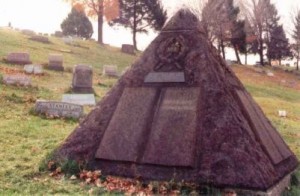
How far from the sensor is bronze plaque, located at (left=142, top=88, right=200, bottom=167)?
20.0ft

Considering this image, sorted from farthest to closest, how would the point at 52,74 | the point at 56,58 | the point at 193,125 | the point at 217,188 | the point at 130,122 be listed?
the point at 56,58 < the point at 52,74 < the point at 130,122 < the point at 193,125 < the point at 217,188

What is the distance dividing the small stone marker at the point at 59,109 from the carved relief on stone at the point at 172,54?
717cm

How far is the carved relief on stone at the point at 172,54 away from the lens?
6895mm

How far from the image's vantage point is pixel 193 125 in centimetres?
627

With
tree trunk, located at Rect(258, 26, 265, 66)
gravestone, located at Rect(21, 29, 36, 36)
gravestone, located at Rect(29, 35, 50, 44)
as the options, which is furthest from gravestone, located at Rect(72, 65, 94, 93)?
tree trunk, located at Rect(258, 26, 265, 66)

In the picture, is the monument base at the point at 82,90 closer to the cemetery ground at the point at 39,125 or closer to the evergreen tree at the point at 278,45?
the cemetery ground at the point at 39,125

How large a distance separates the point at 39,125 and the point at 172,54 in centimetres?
620

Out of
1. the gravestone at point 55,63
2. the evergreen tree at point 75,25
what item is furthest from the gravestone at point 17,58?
the evergreen tree at point 75,25

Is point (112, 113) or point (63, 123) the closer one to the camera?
point (112, 113)

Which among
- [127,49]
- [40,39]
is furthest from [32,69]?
[127,49]

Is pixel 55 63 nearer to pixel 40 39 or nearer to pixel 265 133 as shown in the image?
pixel 40 39

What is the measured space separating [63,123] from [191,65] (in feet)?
22.6

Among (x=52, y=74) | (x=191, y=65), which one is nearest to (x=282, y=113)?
(x=52, y=74)

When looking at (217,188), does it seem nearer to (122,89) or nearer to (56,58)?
(122,89)
